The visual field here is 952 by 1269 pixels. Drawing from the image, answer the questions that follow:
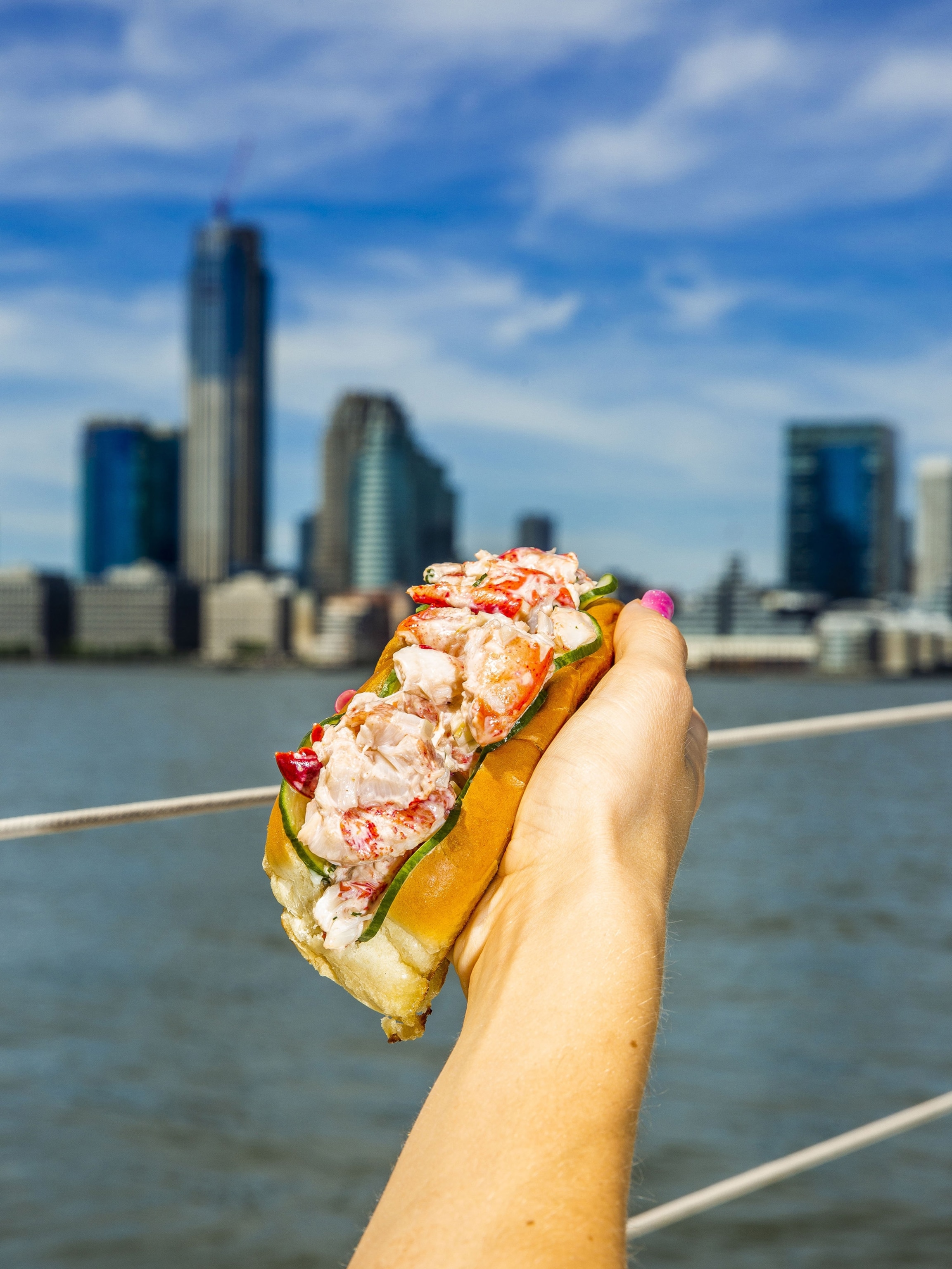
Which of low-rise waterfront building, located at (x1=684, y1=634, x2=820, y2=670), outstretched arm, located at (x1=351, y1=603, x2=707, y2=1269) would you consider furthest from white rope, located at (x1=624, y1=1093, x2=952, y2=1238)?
low-rise waterfront building, located at (x1=684, y1=634, x2=820, y2=670)

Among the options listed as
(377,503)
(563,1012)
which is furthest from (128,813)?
(377,503)

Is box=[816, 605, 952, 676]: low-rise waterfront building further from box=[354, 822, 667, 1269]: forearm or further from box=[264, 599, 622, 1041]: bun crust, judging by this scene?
box=[354, 822, 667, 1269]: forearm

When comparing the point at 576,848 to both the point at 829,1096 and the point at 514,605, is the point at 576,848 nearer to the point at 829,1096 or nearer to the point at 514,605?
the point at 514,605

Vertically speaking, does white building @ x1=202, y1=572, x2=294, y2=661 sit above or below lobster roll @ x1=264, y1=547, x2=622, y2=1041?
below

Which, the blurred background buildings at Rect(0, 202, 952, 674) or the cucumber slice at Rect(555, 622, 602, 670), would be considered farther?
the blurred background buildings at Rect(0, 202, 952, 674)

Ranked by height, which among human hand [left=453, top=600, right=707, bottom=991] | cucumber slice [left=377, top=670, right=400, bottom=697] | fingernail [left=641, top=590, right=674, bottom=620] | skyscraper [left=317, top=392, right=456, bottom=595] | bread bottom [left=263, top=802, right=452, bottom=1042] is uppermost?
skyscraper [left=317, top=392, right=456, bottom=595]

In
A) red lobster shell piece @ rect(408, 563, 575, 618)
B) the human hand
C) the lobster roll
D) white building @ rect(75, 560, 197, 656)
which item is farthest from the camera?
white building @ rect(75, 560, 197, 656)

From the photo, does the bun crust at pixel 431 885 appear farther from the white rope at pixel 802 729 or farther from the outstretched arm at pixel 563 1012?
the white rope at pixel 802 729

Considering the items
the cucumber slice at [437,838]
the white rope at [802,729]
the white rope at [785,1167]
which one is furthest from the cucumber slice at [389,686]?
the white rope at [785,1167]

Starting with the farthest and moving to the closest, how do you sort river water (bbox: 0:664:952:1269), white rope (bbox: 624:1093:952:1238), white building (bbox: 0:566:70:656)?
white building (bbox: 0:566:70:656)
river water (bbox: 0:664:952:1269)
white rope (bbox: 624:1093:952:1238)
